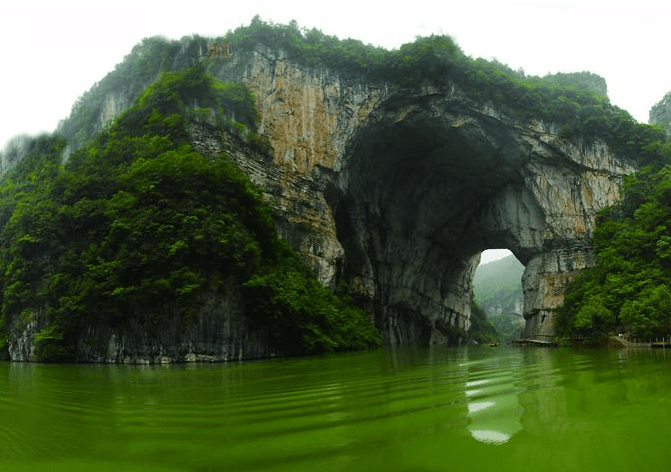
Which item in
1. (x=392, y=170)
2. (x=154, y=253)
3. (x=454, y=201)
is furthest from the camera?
(x=454, y=201)

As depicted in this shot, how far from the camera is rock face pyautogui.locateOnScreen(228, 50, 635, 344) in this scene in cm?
2603

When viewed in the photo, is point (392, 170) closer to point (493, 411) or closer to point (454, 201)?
point (454, 201)

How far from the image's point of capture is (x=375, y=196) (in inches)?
1280

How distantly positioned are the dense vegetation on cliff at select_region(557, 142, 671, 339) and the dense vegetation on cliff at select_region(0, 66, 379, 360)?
34.1 feet

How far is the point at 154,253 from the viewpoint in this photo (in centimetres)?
1648

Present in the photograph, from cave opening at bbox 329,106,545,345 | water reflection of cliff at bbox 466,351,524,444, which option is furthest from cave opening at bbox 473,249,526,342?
water reflection of cliff at bbox 466,351,524,444

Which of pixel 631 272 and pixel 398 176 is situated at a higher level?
pixel 398 176

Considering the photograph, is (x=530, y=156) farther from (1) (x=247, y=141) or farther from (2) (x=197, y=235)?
(2) (x=197, y=235)

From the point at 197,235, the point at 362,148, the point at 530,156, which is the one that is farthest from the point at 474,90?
the point at 197,235

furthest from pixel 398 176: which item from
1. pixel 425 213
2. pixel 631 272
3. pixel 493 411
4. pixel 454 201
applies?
pixel 493 411

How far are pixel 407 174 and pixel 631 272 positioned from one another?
16.2 metres

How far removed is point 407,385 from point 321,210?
2026 centimetres

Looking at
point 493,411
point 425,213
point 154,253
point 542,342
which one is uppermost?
point 425,213

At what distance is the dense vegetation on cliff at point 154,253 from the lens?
1639cm
